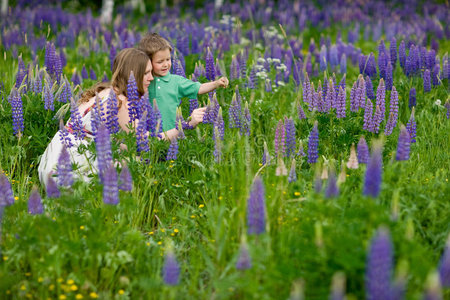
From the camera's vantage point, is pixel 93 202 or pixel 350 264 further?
pixel 93 202

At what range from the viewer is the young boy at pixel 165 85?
4922 mm

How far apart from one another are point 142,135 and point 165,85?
1.16 metres

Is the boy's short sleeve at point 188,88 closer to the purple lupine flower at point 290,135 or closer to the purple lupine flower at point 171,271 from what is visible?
the purple lupine flower at point 290,135

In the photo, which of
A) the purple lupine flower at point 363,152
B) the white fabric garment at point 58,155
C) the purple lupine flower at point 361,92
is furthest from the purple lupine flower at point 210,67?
the purple lupine flower at point 363,152

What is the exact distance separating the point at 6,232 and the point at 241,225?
4.78 feet

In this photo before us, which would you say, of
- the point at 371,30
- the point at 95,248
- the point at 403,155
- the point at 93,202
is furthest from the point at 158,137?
the point at 371,30

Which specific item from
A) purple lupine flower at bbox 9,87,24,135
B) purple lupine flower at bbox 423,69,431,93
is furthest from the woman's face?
purple lupine flower at bbox 423,69,431,93

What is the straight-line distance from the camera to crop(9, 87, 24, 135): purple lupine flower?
14.6 ft

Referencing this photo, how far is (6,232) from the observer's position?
3281 mm

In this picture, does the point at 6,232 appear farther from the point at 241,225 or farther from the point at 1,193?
the point at 241,225

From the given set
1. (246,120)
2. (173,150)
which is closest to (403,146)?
(246,120)

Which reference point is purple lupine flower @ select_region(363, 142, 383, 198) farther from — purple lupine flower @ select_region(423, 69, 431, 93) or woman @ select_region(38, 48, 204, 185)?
purple lupine flower @ select_region(423, 69, 431, 93)

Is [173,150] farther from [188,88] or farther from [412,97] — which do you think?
[412,97]

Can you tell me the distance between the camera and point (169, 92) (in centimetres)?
498
